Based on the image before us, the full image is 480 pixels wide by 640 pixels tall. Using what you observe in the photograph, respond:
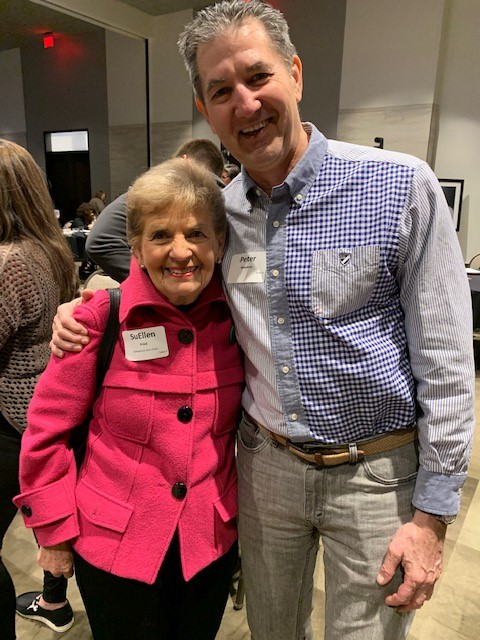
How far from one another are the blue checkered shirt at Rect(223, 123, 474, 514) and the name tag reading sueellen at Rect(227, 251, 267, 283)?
0.02 metres

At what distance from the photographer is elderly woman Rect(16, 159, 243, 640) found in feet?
3.72

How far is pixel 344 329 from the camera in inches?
41.1

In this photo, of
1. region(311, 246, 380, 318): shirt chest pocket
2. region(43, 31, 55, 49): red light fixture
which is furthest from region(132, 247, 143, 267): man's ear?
region(43, 31, 55, 49): red light fixture

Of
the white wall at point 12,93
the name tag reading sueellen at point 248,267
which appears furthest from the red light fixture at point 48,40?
the name tag reading sueellen at point 248,267

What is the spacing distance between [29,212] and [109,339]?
749 millimetres

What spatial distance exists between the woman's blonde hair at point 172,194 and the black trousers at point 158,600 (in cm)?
77

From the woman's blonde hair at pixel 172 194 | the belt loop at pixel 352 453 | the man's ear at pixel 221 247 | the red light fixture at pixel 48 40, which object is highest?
the red light fixture at pixel 48 40

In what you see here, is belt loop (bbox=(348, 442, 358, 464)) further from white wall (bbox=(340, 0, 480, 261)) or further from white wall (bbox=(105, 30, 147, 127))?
white wall (bbox=(105, 30, 147, 127))

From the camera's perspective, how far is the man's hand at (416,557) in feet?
3.41

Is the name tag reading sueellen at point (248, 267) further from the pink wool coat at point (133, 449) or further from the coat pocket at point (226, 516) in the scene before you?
the coat pocket at point (226, 516)

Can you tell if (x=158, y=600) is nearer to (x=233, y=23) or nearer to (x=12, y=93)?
(x=233, y=23)

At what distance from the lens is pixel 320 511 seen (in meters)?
1.13

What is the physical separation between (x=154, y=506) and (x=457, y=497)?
0.67 m

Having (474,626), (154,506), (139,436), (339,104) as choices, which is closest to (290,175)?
(139,436)
